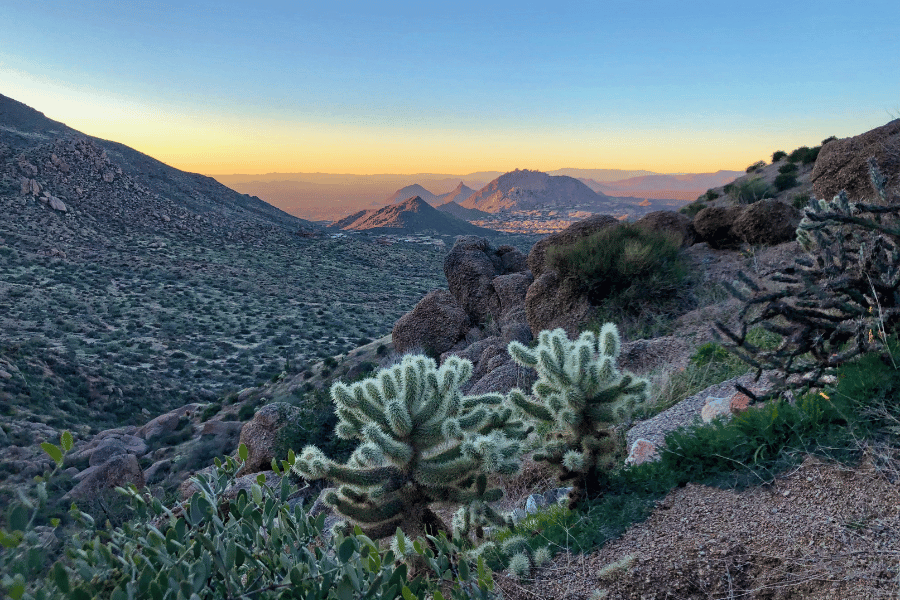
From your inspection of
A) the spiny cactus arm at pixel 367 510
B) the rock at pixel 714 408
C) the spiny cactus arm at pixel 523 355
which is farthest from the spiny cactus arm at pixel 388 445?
the rock at pixel 714 408

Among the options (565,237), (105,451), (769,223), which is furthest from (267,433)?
(769,223)

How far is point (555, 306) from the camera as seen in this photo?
396 inches

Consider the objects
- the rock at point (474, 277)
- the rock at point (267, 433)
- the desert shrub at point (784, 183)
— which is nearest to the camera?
the rock at point (267, 433)

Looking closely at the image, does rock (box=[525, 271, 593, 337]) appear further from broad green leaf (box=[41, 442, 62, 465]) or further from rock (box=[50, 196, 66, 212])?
rock (box=[50, 196, 66, 212])

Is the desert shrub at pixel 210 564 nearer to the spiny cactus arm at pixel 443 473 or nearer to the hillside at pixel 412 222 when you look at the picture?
the spiny cactus arm at pixel 443 473

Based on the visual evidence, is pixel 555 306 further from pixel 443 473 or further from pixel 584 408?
pixel 443 473

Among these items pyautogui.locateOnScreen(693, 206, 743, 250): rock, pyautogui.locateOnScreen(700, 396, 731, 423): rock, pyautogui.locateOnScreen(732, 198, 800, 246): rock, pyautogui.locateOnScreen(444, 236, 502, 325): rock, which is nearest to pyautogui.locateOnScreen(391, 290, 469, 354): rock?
pyautogui.locateOnScreen(444, 236, 502, 325): rock

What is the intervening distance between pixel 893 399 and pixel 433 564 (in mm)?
3040

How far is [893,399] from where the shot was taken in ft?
11.2

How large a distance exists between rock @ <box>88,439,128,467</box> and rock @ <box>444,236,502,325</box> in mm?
9053

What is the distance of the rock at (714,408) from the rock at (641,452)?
1.68ft

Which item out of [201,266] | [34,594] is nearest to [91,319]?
[201,266]

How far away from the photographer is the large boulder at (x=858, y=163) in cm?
873

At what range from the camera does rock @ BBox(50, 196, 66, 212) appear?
4084 cm
